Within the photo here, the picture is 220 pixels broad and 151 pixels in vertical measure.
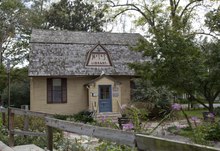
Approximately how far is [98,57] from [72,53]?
2.03 metres

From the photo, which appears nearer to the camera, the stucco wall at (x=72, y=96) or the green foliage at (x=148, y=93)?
the green foliage at (x=148, y=93)

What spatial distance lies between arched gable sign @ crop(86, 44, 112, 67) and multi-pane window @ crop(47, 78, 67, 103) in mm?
2452

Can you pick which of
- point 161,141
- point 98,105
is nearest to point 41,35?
point 98,105

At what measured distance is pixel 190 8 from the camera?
32062 mm

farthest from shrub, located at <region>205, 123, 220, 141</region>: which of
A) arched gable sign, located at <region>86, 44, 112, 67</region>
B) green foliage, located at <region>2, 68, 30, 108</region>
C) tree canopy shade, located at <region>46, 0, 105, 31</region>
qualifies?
tree canopy shade, located at <region>46, 0, 105, 31</region>

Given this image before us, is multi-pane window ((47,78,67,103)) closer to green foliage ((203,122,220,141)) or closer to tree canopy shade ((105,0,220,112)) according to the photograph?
tree canopy shade ((105,0,220,112))

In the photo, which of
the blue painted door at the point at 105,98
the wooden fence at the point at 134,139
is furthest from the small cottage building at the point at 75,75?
the wooden fence at the point at 134,139

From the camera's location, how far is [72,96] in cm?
2419

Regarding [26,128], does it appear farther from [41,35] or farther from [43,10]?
[43,10]

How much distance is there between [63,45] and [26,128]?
16574 millimetres

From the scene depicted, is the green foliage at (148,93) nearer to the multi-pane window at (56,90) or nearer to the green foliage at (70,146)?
the multi-pane window at (56,90)

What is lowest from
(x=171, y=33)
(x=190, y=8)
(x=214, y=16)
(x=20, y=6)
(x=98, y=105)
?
(x=98, y=105)

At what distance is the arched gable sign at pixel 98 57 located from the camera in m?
24.9

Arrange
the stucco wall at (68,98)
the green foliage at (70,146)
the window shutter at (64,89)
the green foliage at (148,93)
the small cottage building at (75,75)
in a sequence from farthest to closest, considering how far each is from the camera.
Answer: the window shutter at (64,89), the small cottage building at (75,75), the stucco wall at (68,98), the green foliage at (148,93), the green foliage at (70,146)
